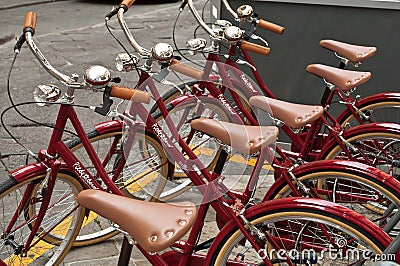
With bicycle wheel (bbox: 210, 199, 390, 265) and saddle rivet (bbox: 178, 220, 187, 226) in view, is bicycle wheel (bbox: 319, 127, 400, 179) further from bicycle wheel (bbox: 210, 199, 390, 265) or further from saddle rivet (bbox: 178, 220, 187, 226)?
saddle rivet (bbox: 178, 220, 187, 226)

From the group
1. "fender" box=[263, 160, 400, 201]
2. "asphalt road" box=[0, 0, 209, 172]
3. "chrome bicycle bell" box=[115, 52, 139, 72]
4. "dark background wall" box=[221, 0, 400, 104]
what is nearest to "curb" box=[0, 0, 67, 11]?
"asphalt road" box=[0, 0, 209, 172]

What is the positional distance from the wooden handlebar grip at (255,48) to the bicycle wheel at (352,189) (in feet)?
3.11

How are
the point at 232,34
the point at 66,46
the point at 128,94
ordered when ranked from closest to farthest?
the point at 128,94, the point at 232,34, the point at 66,46

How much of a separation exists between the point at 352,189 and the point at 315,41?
6.08 ft

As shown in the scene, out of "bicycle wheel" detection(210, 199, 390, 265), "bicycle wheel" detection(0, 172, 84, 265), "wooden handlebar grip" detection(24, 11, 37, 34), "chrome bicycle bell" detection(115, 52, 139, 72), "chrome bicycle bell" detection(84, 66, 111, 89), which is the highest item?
"wooden handlebar grip" detection(24, 11, 37, 34)

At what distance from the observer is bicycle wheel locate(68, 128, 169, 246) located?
11.4 feet

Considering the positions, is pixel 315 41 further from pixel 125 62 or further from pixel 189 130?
Result: pixel 125 62

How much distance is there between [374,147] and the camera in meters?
3.88

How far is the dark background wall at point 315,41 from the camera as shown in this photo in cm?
486

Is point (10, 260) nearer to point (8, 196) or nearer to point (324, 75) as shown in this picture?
point (8, 196)

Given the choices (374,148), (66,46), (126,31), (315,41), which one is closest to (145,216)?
(126,31)

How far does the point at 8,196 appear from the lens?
10.4 feet

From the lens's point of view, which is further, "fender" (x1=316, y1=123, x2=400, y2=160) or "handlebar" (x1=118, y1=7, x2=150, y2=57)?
"fender" (x1=316, y1=123, x2=400, y2=160)

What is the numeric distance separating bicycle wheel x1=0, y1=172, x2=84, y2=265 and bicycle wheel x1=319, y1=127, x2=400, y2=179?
1.51 metres
